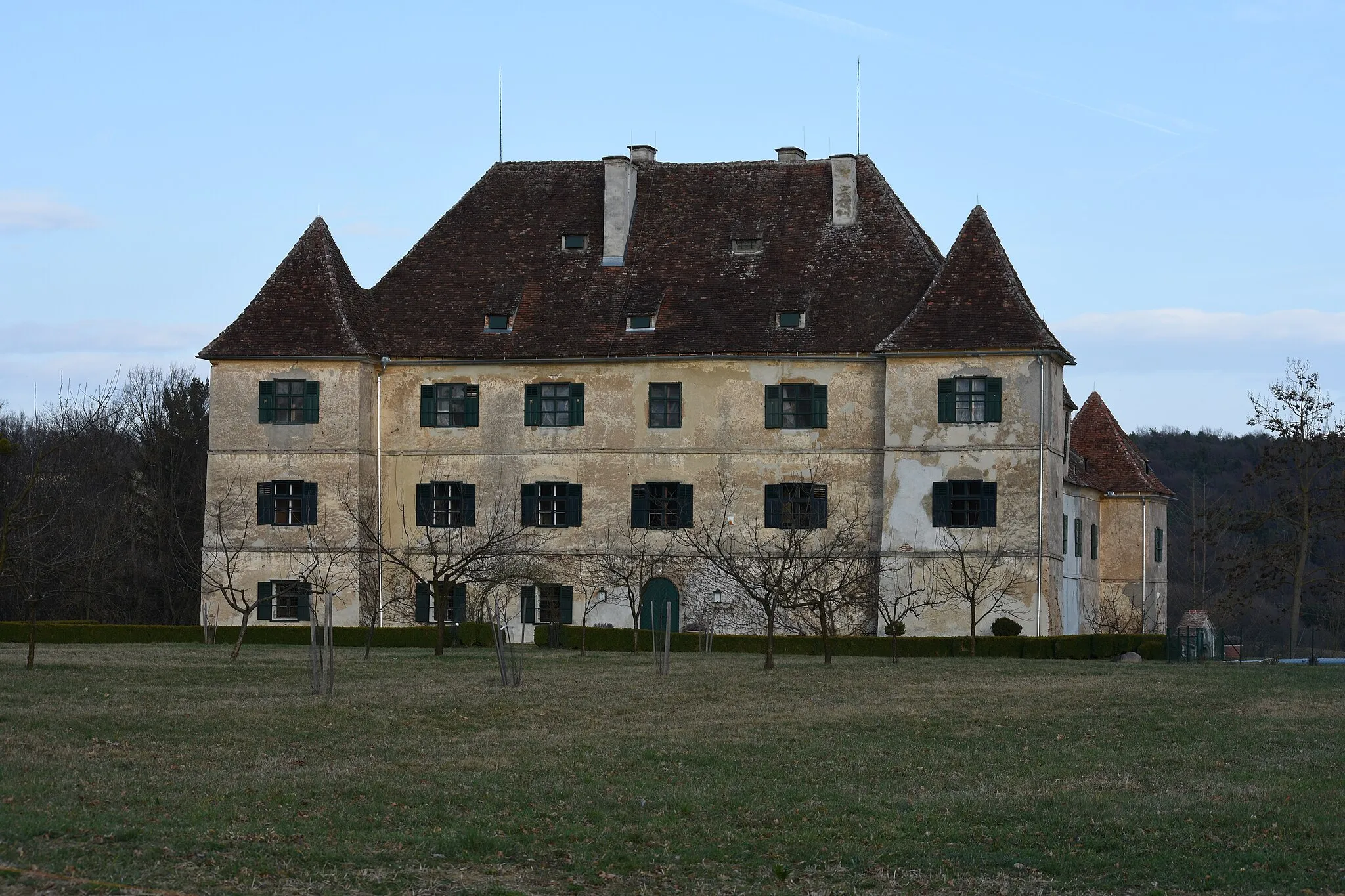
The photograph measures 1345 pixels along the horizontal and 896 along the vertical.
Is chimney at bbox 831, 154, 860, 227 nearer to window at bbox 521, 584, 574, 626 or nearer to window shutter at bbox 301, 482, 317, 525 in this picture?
window at bbox 521, 584, 574, 626

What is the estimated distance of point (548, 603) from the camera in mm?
53500

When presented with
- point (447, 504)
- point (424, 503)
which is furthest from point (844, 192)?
point (424, 503)

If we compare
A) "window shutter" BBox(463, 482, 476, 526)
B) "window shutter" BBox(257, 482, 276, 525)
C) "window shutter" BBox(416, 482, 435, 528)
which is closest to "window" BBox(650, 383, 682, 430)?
"window shutter" BBox(463, 482, 476, 526)

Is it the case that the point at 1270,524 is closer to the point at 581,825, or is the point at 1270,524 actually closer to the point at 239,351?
the point at 239,351

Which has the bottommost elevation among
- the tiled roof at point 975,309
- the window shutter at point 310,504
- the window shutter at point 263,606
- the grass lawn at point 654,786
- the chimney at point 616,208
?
the grass lawn at point 654,786

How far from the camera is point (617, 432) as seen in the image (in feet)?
175

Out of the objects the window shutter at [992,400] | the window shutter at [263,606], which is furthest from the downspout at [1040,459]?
the window shutter at [263,606]

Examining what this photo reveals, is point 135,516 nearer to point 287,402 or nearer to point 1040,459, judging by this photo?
point 287,402

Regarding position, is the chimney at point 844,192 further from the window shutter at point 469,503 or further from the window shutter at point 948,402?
the window shutter at point 469,503

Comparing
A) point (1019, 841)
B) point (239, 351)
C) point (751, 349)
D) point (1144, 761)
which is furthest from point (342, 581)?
point (1019, 841)

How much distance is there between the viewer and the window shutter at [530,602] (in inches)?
2106

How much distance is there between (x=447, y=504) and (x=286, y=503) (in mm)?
4702

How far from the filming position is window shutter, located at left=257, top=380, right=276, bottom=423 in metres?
53.3

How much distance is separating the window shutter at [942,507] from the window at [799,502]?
3.27 meters
